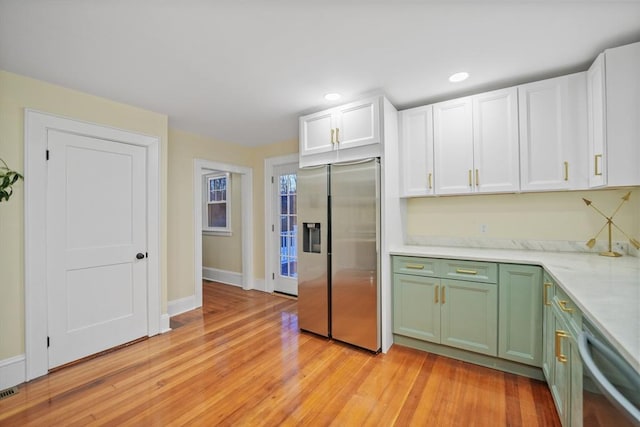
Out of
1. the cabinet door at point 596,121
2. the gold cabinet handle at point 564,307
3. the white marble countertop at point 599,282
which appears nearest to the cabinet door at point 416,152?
the white marble countertop at point 599,282

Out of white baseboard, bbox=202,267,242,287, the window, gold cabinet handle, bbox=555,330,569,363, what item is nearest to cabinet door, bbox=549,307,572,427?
gold cabinet handle, bbox=555,330,569,363

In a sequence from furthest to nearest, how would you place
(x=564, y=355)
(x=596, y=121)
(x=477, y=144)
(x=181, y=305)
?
(x=181, y=305) < (x=477, y=144) < (x=596, y=121) < (x=564, y=355)

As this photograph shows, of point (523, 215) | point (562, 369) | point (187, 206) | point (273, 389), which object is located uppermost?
→ point (187, 206)

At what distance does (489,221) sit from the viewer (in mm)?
2709

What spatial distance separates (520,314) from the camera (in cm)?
210

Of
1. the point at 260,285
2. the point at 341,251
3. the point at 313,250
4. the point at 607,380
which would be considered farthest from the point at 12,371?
the point at 607,380

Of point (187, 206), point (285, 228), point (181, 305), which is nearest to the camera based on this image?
point (181, 305)

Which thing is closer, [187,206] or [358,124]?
[358,124]

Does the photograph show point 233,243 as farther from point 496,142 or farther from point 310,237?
point 496,142

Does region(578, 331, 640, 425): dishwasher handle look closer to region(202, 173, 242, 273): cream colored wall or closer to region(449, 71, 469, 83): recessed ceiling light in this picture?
region(449, 71, 469, 83): recessed ceiling light

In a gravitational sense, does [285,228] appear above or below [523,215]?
below

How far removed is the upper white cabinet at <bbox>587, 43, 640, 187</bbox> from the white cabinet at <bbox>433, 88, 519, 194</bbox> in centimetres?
52

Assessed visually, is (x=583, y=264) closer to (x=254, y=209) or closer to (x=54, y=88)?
(x=254, y=209)

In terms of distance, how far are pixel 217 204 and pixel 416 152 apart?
3.87 meters
